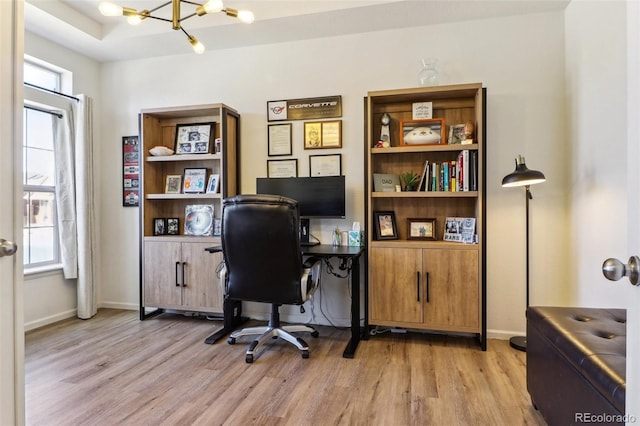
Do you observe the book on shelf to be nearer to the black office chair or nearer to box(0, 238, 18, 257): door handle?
the black office chair

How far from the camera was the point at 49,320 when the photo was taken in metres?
3.35

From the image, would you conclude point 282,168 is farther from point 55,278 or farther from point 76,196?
point 55,278

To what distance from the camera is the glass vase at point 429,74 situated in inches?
115

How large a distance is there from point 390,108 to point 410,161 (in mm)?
497

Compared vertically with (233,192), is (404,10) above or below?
above

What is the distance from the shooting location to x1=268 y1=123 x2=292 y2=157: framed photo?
337 centimetres

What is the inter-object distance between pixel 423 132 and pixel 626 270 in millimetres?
2261

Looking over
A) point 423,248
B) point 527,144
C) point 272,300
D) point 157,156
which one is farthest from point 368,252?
point 157,156

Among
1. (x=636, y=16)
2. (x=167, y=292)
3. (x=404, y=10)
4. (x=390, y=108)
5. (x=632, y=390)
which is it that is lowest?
(x=167, y=292)

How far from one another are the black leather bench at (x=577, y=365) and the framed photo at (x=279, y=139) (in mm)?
2361

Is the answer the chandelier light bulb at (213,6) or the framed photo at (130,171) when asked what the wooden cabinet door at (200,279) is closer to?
the framed photo at (130,171)

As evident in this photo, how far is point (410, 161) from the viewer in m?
3.10

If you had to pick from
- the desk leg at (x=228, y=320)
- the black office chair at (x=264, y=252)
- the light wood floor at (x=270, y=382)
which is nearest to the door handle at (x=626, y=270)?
the light wood floor at (x=270, y=382)

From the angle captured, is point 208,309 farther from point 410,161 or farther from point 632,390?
point 632,390
